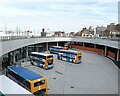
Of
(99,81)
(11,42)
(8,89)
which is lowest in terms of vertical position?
(99,81)

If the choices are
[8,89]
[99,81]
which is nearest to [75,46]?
[99,81]

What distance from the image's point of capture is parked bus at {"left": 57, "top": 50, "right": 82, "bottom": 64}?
26094mm

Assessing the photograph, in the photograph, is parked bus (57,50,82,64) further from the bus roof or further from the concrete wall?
the bus roof

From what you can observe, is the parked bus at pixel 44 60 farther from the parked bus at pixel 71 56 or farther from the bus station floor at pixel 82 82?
the parked bus at pixel 71 56

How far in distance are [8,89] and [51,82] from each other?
8518 mm

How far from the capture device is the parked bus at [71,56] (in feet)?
85.6

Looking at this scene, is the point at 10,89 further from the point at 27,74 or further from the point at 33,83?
the point at 27,74

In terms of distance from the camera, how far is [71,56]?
26.8 meters

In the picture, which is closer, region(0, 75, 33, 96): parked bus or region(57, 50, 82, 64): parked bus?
region(0, 75, 33, 96): parked bus

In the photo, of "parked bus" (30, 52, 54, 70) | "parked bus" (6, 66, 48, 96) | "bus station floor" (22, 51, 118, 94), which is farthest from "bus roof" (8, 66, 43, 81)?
"parked bus" (30, 52, 54, 70)

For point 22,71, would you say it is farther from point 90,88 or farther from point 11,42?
point 90,88

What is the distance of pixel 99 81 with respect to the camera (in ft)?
57.3

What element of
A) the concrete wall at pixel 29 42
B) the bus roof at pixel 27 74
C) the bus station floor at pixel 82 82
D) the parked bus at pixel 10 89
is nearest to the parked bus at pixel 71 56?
the bus station floor at pixel 82 82

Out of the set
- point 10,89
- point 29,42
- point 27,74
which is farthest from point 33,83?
→ point 29,42
